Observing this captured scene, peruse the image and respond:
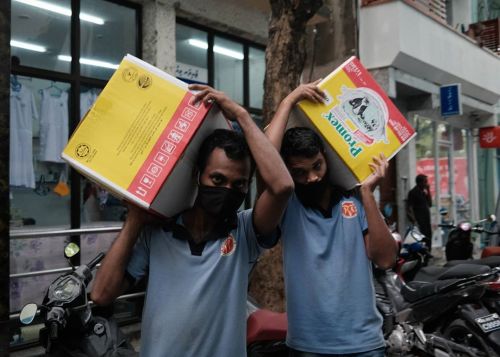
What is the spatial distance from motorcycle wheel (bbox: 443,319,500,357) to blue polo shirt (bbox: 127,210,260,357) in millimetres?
2783

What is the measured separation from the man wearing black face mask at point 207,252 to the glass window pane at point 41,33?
4.21 meters

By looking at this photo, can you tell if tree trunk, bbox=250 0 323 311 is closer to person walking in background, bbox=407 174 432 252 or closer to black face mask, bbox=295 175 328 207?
black face mask, bbox=295 175 328 207

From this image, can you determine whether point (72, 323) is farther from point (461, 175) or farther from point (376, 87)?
point (461, 175)

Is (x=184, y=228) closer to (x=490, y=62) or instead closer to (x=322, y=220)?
(x=322, y=220)

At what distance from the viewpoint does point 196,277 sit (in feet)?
5.45

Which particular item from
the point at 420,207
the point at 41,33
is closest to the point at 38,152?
the point at 41,33

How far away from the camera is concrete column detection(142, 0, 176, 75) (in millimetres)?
6219

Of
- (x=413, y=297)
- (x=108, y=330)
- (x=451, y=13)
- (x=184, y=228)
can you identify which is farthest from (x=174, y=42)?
(x=451, y=13)

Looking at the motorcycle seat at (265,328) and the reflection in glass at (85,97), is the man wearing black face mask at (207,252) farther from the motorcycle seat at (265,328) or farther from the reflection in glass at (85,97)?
the reflection in glass at (85,97)

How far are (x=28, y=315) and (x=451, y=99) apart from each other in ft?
32.0

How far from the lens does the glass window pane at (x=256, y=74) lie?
793 cm

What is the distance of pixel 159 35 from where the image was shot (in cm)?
623

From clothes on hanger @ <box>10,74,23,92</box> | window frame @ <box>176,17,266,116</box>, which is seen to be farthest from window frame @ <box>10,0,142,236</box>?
window frame @ <box>176,17,266,116</box>

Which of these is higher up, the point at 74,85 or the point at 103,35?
the point at 103,35
